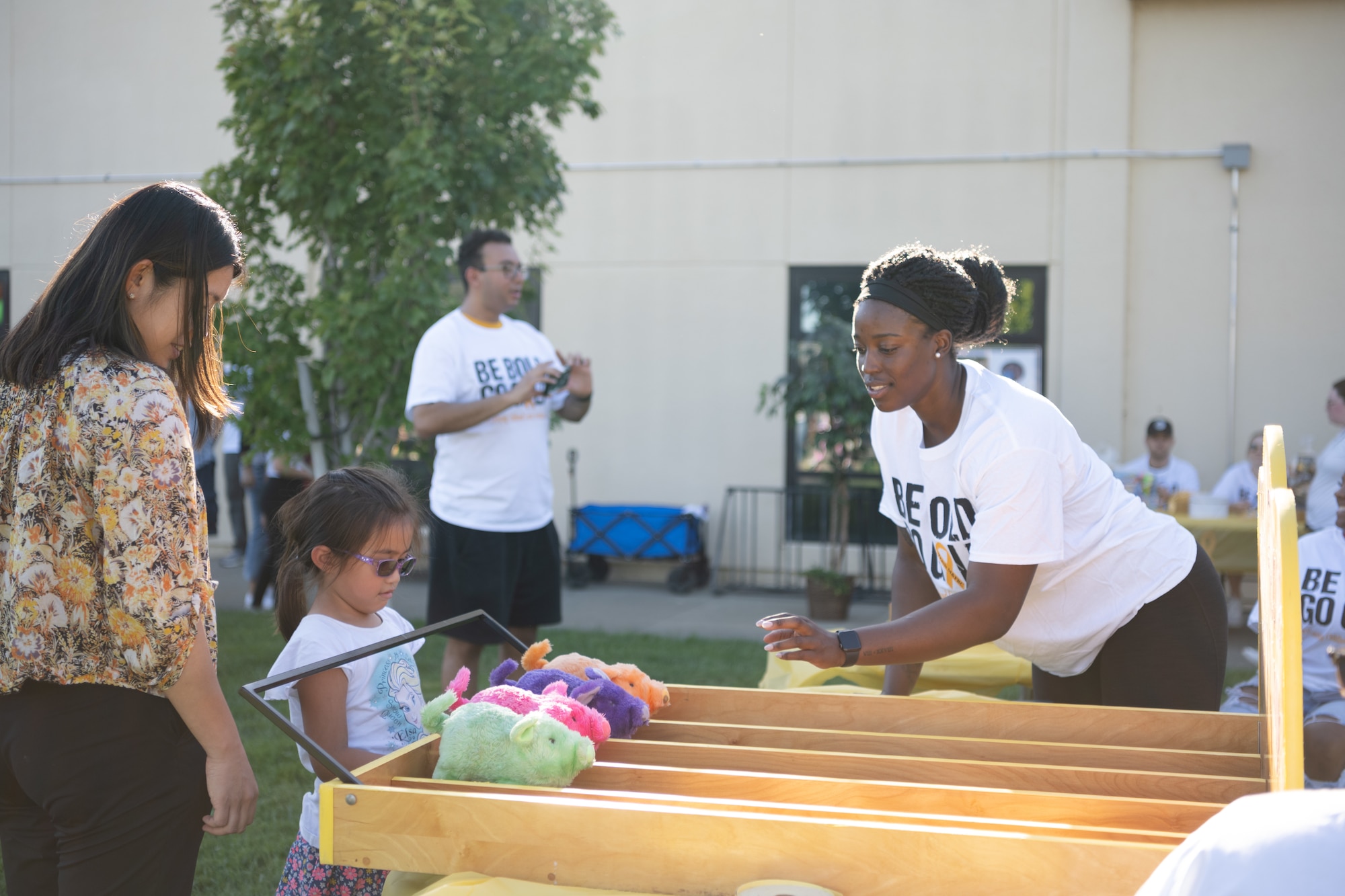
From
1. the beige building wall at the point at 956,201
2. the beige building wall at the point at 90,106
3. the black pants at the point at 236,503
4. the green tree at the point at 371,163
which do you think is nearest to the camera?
the green tree at the point at 371,163

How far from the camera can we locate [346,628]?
2420 mm

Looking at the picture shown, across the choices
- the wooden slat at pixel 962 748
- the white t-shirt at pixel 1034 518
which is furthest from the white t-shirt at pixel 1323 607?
the wooden slat at pixel 962 748

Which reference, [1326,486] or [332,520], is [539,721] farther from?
[1326,486]

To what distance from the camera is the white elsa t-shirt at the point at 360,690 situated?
2311 millimetres

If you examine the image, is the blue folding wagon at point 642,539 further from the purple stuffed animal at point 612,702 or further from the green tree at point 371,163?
the purple stuffed animal at point 612,702

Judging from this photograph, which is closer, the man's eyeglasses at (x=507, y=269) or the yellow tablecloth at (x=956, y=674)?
the yellow tablecloth at (x=956, y=674)

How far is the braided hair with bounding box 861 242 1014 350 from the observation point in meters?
2.38

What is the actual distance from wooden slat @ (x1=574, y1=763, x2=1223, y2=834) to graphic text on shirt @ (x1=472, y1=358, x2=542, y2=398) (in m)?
2.87

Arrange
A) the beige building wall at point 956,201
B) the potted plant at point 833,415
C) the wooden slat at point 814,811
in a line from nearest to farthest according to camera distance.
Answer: the wooden slat at point 814,811 < the potted plant at point 833,415 < the beige building wall at point 956,201

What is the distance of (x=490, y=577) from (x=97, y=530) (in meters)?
2.67

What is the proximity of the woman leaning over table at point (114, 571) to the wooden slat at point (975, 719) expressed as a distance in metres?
0.91

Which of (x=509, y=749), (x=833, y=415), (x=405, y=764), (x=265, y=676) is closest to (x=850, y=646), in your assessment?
(x=509, y=749)

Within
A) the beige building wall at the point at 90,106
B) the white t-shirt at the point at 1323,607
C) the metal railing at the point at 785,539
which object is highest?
the beige building wall at the point at 90,106

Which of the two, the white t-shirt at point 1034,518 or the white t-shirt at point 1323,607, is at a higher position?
the white t-shirt at point 1034,518
